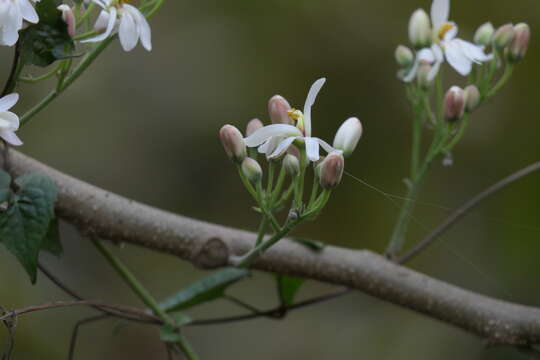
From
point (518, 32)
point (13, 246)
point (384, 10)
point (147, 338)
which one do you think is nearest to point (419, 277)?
point (518, 32)

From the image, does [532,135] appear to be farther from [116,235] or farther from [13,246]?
[13,246]

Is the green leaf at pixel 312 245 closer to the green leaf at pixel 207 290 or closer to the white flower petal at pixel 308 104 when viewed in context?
the green leaf at pixel 207 290

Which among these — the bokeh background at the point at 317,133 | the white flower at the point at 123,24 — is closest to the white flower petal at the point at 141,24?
the white flower at the point at 123,24

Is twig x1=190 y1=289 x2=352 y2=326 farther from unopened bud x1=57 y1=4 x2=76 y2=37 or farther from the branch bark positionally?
unopened bud x1=57 y1=4 x2=76 y2=37

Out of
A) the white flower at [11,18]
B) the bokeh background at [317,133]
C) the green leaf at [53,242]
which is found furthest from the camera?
the bokeh background at [317,133]

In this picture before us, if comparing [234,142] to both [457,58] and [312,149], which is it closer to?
[312,149]

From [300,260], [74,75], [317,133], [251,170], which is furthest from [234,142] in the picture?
[317,133]

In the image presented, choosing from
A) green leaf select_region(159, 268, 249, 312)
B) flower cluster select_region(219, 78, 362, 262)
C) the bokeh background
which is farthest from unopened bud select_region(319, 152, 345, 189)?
the bokeh background
